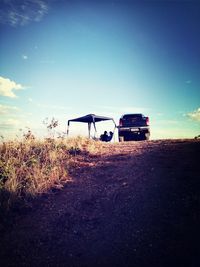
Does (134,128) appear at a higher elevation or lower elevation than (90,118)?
lower

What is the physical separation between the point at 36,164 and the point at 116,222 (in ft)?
12.1

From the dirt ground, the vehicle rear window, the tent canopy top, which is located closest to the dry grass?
the dirt ground

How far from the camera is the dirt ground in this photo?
13.1 ft

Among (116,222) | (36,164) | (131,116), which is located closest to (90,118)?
(131,116)

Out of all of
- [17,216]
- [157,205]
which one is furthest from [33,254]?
[157,205]

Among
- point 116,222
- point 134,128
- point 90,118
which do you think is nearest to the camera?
point 116,222

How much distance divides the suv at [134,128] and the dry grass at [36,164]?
19.3ft

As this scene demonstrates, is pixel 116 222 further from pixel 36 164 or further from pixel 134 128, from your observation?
pixel 134 128

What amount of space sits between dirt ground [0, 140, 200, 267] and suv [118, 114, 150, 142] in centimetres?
898

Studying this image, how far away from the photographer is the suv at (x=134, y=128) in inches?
646

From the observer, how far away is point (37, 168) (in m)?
7.55

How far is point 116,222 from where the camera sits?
4883 mm

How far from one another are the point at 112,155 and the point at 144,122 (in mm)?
7767

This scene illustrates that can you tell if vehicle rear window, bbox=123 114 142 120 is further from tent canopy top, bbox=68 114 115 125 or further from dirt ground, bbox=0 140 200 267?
dirt ground, bbox=0 140 200 267
